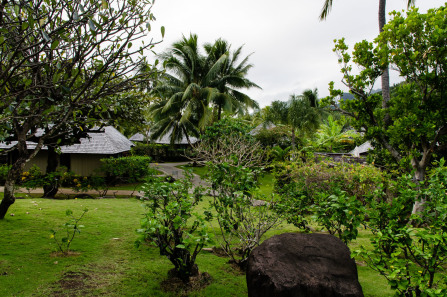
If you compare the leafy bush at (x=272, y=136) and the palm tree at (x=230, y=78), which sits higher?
the palm tree at (x=230, y=78)

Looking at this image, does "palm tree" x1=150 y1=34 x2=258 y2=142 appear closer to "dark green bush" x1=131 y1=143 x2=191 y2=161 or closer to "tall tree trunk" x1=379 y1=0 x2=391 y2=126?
"dark green bush" x1=131 y1=143 x2=191 y2=161

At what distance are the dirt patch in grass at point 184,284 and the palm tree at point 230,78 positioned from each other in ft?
58.8

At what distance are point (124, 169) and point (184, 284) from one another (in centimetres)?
1246

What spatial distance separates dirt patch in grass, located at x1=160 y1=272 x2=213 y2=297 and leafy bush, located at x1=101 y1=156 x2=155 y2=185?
38.1 feet

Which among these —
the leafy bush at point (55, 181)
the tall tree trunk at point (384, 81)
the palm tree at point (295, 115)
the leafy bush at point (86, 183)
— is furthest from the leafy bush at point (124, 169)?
the palm tree at point (295, 115)

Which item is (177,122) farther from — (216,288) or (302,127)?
(216,288)

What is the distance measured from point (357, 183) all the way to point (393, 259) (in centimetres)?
536

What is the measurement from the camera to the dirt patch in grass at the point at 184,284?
3.78 metres

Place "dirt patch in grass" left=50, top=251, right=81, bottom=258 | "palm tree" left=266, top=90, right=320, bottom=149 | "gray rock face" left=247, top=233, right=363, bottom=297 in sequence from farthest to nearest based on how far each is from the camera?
"palm tree" left=266, top=90, right=320, bottom=149
"dirt patch in grass" left=50, top=251, right=81, bottom=258
"gray rock face" left=247, top=233, right=363, bottom=297

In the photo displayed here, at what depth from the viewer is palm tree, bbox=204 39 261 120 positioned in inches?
861

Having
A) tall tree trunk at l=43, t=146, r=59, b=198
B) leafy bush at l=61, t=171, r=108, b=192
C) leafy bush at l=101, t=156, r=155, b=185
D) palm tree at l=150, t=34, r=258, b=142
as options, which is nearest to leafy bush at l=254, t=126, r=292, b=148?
palm tree at l=150, t=34, r=258, b=142

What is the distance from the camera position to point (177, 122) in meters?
24.3

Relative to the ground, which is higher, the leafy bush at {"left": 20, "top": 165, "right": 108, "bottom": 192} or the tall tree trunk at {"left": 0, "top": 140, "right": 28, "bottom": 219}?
the tall tree trunk at {"left": 0, "top": 140, "right": 28, "bottom": 219}

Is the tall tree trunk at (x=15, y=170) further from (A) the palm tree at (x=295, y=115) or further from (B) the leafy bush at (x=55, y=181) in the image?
(A) the palm tree at (x=295, y=115)
